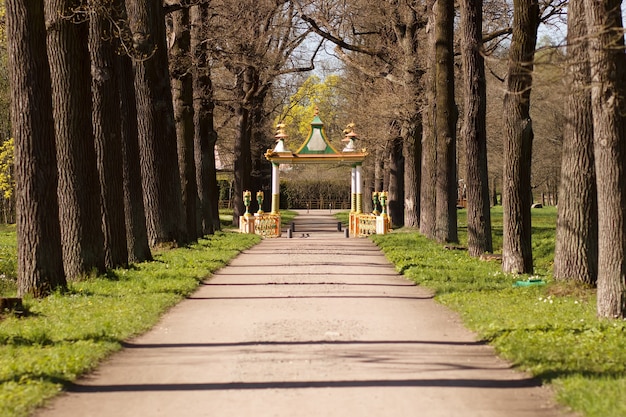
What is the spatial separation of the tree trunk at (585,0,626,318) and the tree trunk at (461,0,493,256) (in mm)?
9797

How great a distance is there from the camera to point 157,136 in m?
24.8

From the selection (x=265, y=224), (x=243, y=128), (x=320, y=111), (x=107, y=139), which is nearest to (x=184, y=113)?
(x=107, y=139)

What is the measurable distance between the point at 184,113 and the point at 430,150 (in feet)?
24.4

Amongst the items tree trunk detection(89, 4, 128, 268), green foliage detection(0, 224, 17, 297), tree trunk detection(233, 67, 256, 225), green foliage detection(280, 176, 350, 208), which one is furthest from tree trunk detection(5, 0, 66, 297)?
green foliage detection(280, 176, 350, 208)

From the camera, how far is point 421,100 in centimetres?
3591

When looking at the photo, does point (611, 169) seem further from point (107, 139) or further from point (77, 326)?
point (107, 139)

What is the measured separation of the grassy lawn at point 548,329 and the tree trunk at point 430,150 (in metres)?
11.0

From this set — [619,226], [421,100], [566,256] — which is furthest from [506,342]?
[421,100]

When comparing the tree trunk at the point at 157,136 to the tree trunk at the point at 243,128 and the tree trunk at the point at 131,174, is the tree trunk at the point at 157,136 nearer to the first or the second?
the tree trunk at the point at 131,174

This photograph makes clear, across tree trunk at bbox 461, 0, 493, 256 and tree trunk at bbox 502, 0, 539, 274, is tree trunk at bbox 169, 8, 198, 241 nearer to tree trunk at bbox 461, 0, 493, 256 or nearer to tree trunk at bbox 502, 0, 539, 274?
tree trunk at bbox 461, 0, 493, 256

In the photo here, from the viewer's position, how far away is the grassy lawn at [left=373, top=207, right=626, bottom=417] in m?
8.04

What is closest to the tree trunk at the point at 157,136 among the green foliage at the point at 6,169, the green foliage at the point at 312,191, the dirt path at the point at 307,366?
the dirt path at the point at 307,366

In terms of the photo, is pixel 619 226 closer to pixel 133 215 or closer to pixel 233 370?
pixel 233 370

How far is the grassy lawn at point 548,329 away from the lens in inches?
316
